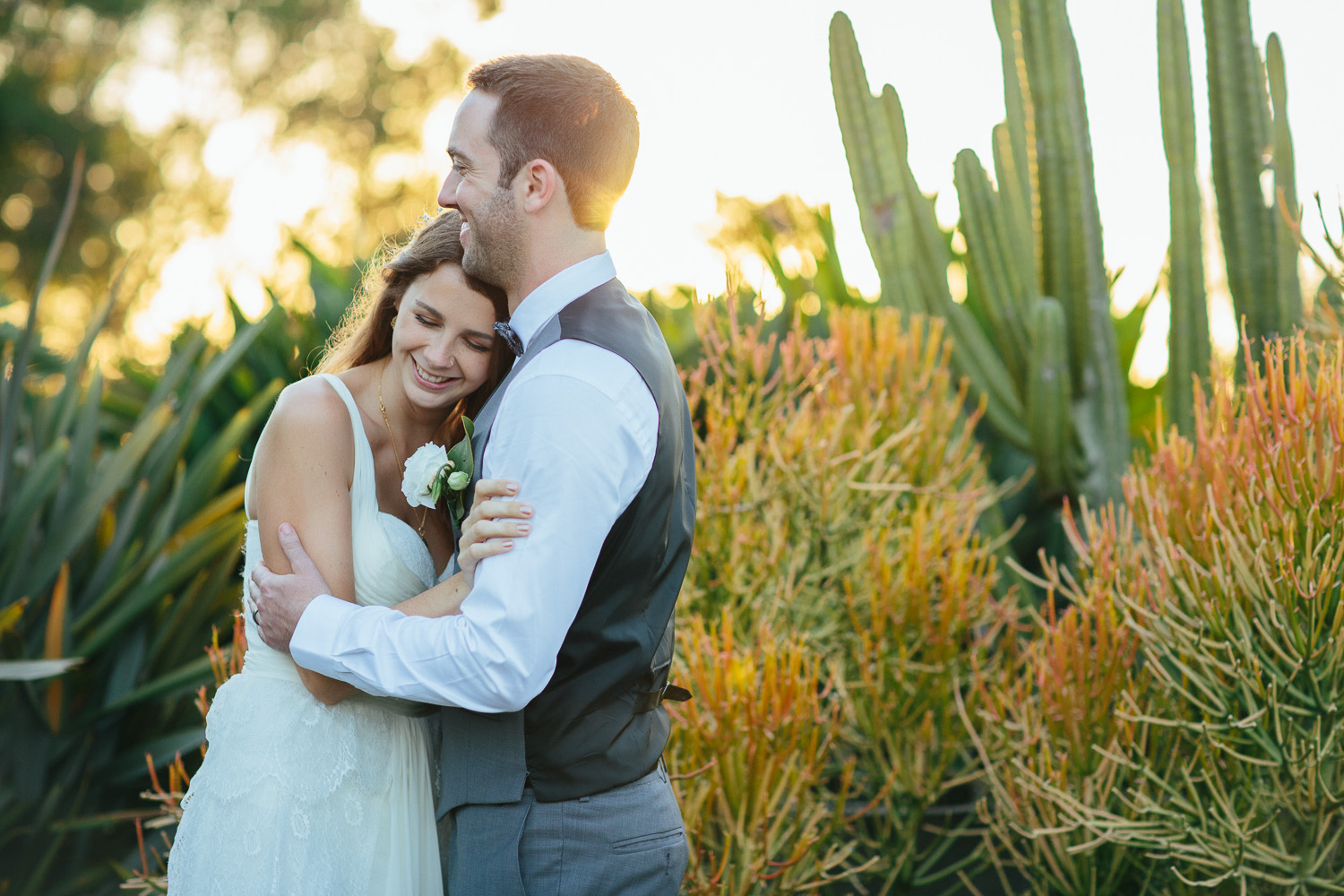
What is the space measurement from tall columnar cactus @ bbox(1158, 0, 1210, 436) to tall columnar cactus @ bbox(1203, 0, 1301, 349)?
0.35ft

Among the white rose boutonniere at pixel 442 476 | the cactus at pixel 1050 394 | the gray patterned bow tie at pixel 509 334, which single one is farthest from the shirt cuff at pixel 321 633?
the cactus at pixel 1050 394

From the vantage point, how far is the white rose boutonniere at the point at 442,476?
193 centimetres

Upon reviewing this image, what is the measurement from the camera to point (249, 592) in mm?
2137

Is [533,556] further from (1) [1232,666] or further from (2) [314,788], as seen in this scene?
(1) [1232,666]

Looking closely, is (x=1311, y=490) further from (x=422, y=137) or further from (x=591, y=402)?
(x=422, y=137)

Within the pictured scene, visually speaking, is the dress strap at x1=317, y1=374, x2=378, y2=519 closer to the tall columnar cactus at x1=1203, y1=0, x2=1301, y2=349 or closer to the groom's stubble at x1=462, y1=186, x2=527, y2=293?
the groom's stubble at x1=462, y1=186, x2=527, y2=293

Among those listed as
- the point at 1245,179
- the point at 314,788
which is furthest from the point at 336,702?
the point at 1245,179

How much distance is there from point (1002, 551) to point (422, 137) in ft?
71.9

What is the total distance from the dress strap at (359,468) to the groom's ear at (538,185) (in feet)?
2.05

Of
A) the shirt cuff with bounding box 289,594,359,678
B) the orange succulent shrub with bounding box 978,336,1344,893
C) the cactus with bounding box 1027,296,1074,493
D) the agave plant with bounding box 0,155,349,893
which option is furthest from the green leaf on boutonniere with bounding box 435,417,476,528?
the cactus with bounding box 1027,296,1074,493

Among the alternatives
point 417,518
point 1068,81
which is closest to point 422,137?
point 1068,81

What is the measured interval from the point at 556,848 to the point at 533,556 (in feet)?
1.89

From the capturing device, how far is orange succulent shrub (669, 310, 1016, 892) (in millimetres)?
3803

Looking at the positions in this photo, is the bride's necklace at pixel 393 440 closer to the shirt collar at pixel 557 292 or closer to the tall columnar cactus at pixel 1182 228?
the shirt collar at pixel 557 292
